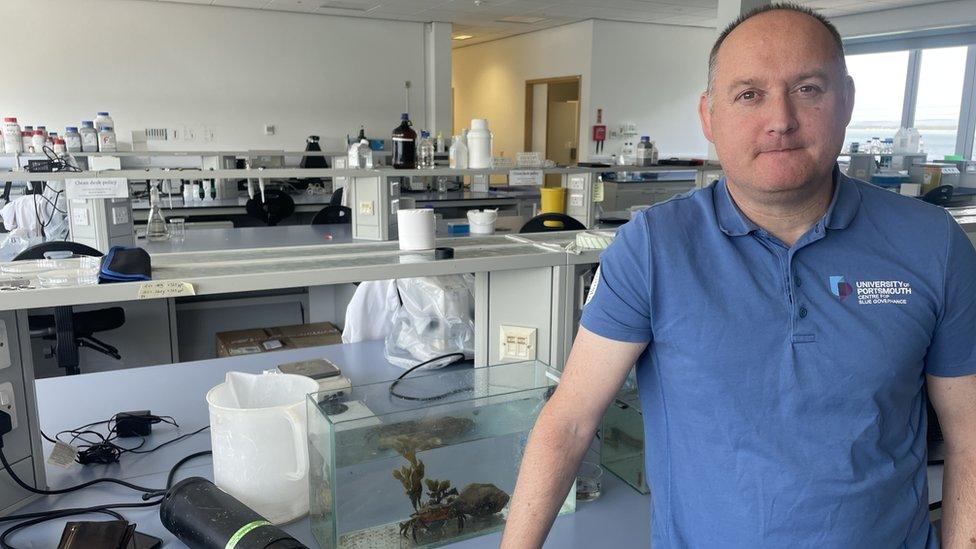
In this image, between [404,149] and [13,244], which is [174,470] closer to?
[404,149]

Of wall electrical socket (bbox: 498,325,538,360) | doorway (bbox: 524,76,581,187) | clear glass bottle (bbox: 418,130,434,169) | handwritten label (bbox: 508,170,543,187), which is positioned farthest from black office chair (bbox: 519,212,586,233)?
doorway (bbox: 524,76,581,187)

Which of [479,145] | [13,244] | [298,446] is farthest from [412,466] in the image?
[13,244]

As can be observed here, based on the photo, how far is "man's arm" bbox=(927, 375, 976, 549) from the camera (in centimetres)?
90

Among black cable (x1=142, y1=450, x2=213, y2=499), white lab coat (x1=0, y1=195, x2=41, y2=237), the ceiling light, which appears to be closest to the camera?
black cable (x1=142, y1=450, x2=213, y2=499)

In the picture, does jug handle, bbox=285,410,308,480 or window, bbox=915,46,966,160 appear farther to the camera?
window, bbox=915,46,966,160

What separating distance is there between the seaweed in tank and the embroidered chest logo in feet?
2.12

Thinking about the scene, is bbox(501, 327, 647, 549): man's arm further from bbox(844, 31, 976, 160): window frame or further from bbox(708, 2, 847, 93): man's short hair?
bbox(844, 31, 976, 160): window frame

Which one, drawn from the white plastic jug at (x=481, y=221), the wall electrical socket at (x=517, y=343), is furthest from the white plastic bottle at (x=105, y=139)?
the wall electrical socket at (x=517, y=343)

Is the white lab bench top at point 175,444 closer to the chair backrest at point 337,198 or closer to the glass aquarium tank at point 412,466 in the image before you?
the glass aquarium tank at point 412,466

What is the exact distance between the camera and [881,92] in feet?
28.4

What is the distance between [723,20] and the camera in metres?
4.68

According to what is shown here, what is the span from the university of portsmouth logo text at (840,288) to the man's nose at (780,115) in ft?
0.64

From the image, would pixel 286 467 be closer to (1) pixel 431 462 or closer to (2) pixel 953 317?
(1) pixel 431 462

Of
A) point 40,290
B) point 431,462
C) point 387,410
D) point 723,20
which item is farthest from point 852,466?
point 723,20
